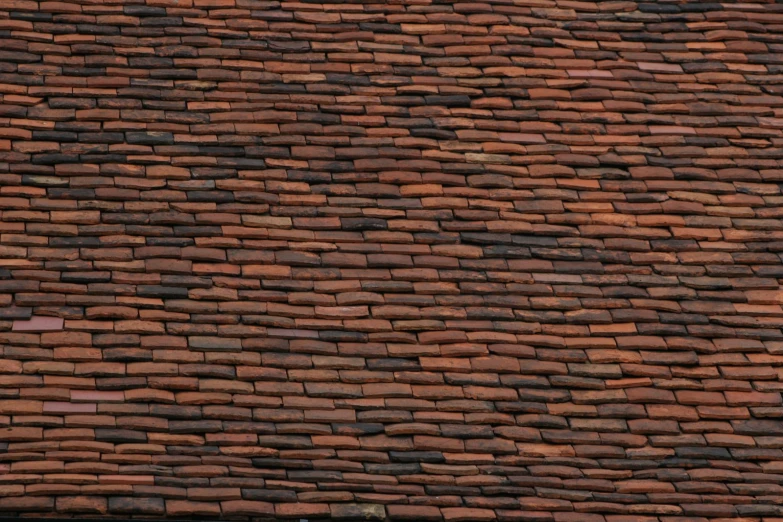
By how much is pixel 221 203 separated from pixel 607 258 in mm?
3234

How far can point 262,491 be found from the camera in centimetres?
1007

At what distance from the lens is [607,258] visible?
11.8 m

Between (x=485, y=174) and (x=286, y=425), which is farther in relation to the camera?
(x=485, y=174)

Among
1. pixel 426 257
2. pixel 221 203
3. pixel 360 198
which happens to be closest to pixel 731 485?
pixel 426 257

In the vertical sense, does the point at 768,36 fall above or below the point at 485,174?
above

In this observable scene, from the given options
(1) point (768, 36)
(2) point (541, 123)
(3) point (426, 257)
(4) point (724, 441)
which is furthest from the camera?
(1) point (768, 36)

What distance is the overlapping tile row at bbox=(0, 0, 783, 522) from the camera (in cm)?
1034

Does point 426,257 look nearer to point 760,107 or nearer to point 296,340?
point 296,340

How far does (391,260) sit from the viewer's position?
1148 cm

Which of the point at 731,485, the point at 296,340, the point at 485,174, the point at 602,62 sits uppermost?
the point at 602,62

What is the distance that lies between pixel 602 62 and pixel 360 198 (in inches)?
113

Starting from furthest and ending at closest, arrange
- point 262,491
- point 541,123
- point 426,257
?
point 541,123, point 426,257, point 262,491

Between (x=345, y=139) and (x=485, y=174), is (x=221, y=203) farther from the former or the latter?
(x=485, y=174)

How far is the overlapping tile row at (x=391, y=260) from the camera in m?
10.3
